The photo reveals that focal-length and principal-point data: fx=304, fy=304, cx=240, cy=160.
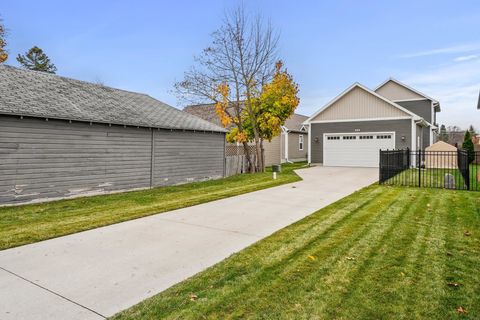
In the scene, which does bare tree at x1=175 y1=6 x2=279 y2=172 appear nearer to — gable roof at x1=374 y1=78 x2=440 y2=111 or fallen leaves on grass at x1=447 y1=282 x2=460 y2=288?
gable roof at x1=374 y1=78 x2=440 y2=111

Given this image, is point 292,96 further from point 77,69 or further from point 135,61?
point 77,69

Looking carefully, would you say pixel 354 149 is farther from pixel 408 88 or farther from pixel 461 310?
pixel 461 310

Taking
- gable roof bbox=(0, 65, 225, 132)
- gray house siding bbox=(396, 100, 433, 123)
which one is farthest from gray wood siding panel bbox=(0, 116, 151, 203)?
gray house siding bbox=(396, 100, 433, 123)

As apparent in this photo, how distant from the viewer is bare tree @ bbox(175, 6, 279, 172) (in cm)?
1752

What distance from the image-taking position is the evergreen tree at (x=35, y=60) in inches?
1519

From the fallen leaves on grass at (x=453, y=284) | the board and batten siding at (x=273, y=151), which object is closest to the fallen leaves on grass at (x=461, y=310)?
the fallen leaves on grass at (x=453, y=284)

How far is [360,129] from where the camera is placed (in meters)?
20.8

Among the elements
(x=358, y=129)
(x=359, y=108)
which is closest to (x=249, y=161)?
(x=358, y=129)

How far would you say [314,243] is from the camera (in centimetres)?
500

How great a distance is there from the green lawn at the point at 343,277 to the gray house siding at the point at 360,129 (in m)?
14.7

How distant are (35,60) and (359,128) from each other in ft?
134

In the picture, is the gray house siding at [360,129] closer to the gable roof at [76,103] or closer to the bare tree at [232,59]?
the bare tree at [232,59]

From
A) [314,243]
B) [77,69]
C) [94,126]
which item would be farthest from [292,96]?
[77,69]

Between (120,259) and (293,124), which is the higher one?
(293,124)
